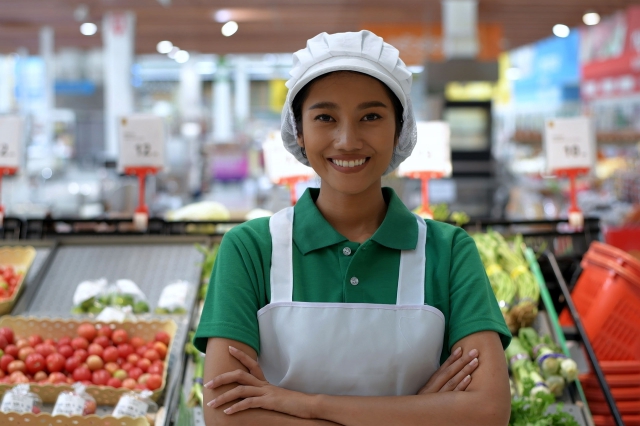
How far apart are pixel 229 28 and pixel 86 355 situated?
1191 cm

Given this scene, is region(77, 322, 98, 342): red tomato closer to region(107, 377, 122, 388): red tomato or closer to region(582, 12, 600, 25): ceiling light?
region(107, 377, 122, 388): red tomato

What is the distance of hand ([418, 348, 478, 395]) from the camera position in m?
1.51

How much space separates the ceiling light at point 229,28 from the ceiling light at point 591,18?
6.14 meters

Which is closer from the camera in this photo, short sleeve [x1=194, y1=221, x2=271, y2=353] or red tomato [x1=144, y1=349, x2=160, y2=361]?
short sleeve [x1=194, y1=221, x2=271, y2=353]

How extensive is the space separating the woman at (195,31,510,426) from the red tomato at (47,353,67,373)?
1.43 m

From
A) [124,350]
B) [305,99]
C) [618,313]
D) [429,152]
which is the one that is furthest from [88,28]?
[305,99]

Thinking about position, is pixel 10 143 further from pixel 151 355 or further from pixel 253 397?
pixel 253 397

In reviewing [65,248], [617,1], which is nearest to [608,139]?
[617,1]

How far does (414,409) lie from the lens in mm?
1477

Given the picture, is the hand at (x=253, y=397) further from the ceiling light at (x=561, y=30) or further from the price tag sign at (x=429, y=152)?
the ceiling light at (x=561, y=30)

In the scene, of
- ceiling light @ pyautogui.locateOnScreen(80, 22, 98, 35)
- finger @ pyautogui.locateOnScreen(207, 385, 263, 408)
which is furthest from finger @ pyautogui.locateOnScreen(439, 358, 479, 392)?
ceiling light @ pyautogui.locateOnScreen(80, 22, 98, 35)

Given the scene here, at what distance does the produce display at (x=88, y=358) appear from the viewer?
8.87 ft

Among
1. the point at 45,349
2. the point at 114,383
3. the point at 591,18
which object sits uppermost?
the point at 591,18

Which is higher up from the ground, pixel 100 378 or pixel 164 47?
pixel 164 47
